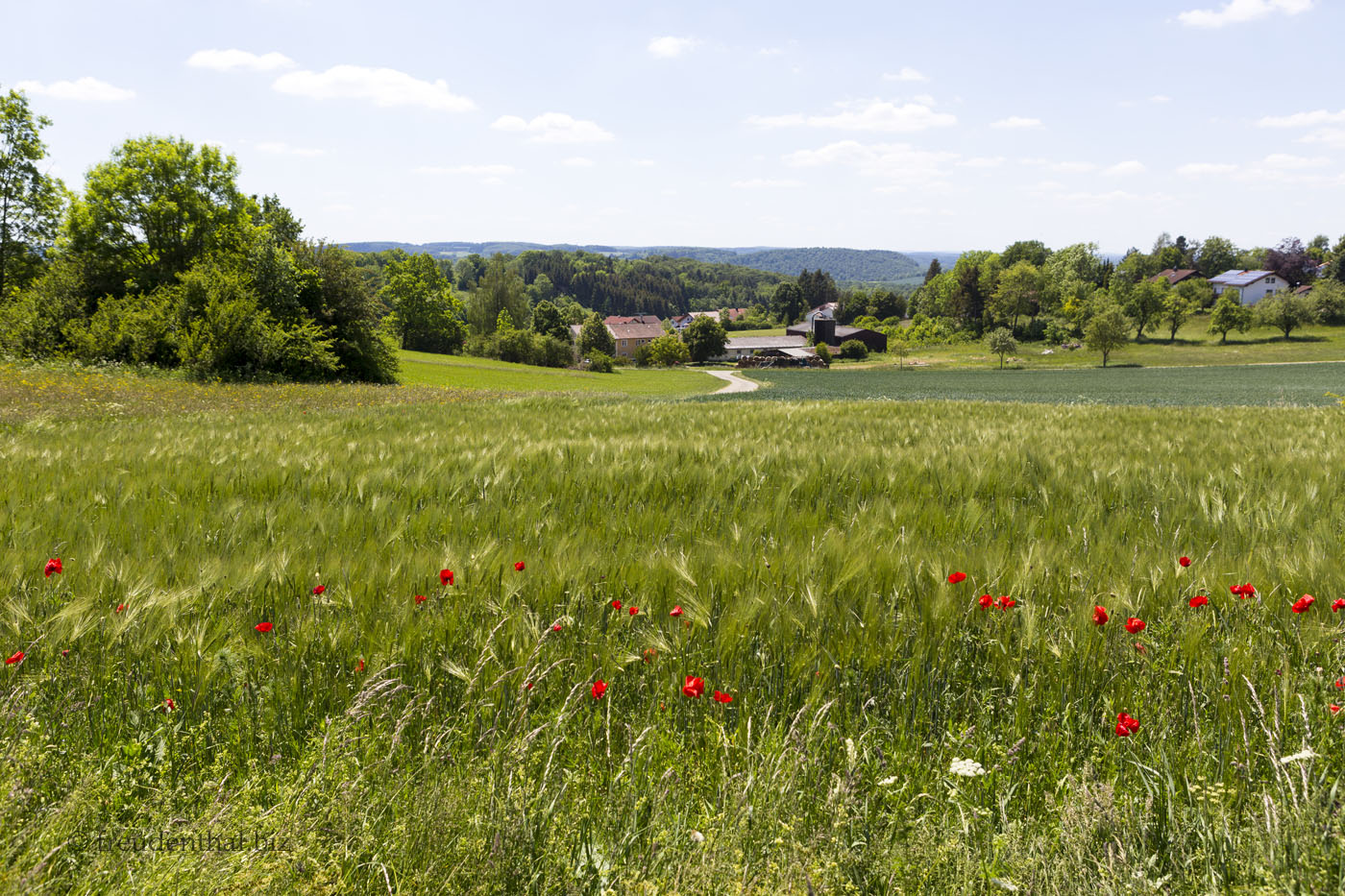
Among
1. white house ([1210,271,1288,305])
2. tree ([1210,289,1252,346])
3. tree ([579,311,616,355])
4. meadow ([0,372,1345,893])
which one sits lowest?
meadow ([0,372,1345,893])

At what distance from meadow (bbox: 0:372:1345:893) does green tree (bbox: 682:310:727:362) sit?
129m

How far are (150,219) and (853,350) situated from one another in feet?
372

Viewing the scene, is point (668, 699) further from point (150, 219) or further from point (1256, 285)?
point (1256, 285)

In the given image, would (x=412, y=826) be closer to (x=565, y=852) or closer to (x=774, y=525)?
(x=565, y=852)

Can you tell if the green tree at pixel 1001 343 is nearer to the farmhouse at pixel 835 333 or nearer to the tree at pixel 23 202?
the farmhouse at pixel 835 333

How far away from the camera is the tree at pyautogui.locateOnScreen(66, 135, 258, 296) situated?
130 feet

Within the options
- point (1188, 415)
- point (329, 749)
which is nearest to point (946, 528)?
point (329, 749)

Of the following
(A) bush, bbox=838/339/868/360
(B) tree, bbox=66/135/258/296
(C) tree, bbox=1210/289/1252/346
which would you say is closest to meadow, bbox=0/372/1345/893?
(B) tree, bbox=66/135/258/296

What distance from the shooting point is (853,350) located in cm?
12975

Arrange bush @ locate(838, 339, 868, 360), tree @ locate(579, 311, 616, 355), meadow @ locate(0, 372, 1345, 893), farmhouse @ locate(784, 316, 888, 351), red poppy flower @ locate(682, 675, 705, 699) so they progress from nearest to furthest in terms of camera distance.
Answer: meadow @ locate(0, 372, 1345, 893) → red poppy flower @ locate(682, 675, 705, 699) → tree @ locate(579, 311, 616, 355) → bush @ locate(838, 339, 868, 360) → farmhouse @ locate(784, 316, 888, 351)

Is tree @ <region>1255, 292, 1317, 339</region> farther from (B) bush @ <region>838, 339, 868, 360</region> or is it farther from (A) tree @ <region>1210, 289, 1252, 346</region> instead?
(B) bush @ <region>838, 339, 868, 360</region>

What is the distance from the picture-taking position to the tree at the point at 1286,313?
100m

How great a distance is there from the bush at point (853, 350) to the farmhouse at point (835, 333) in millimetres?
1930

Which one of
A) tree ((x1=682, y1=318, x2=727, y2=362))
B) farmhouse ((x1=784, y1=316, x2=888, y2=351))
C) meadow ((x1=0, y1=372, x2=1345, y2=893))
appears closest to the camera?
meadow ((x1=0, y1=372, x2=1345, y2=893))
